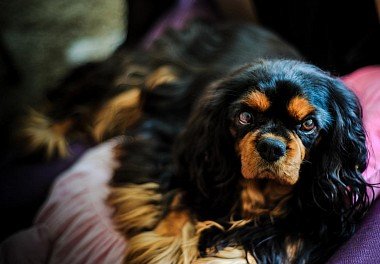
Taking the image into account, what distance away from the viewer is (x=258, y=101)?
3.17 ft

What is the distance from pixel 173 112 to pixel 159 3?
1.95 ft

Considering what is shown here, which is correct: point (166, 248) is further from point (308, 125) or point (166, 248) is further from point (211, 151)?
point (308, 125)

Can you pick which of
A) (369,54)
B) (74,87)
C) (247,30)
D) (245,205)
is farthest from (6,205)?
(369,54)

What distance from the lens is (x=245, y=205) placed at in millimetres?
1113

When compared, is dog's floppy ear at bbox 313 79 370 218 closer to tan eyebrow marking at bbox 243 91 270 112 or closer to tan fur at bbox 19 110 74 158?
tan eyebrow marking at bbox 243 91 270 112

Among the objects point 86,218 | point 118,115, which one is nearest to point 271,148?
point 86,218

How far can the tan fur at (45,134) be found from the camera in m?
1.52

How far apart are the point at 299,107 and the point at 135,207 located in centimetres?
50

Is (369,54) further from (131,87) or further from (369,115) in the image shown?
(131,87)

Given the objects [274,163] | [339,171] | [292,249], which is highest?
[274,163]

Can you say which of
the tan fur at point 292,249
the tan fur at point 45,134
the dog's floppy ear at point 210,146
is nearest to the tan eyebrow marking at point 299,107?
the dog's floppy ear at point 210,146

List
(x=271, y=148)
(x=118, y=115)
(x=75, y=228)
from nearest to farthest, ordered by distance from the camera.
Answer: (x=271, y=148)
(x=75, y=228)
(x=118, y=115)

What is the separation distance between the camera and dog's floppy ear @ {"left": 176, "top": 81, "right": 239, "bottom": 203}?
1075 millimetres

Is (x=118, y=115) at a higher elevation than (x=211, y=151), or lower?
lower
